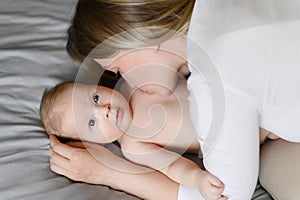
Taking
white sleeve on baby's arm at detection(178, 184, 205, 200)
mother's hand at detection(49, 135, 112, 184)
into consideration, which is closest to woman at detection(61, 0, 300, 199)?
white sleeve on baby's arm at detection(178, 184, 205, 200)

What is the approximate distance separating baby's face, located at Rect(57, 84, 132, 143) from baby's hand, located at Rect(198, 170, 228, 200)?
23 cm

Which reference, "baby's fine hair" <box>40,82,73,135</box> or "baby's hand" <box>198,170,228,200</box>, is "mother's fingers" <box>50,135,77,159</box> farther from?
"baby's hand" <box>198,170,228,200</box>

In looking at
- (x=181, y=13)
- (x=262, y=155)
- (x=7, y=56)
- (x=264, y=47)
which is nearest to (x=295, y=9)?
(x=264, y=47)

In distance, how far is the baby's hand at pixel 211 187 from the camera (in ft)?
2.91

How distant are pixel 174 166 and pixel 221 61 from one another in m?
0.31

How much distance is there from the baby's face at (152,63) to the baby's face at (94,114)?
87 millimetres

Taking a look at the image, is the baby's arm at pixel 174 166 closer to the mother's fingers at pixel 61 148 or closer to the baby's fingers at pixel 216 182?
the baby's fingers at pixel 216 182

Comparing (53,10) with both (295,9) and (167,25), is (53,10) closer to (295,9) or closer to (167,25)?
(167,25)

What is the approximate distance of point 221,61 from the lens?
78 cm

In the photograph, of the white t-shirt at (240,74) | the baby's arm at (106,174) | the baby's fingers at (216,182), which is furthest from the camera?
the baby's arm at (106,174)

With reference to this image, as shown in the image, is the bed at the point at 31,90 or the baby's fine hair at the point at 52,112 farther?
the baby's fine hair at the point at 52,112

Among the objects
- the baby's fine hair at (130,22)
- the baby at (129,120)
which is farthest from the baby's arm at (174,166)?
the baby's fine hair at (130,22)

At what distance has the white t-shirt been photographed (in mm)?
782

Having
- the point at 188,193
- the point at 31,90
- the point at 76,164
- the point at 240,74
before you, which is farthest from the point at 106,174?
the point at 240,74
